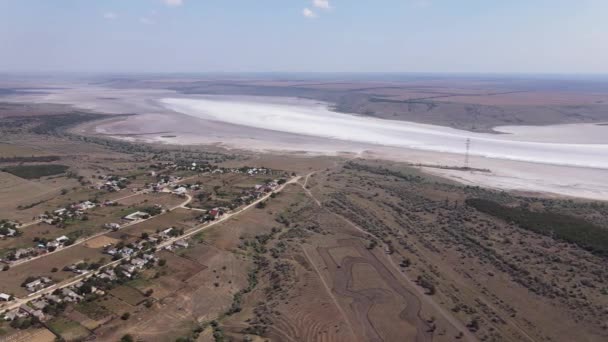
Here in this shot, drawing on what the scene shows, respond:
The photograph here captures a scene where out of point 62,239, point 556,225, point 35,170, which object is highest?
point 35,170

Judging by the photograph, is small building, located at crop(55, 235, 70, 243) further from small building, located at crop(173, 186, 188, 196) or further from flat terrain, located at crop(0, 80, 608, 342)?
small building, located at crop(173, 186, 188, 196)

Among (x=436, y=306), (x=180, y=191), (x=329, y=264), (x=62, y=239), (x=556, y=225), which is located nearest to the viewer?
(x=436, y=306)

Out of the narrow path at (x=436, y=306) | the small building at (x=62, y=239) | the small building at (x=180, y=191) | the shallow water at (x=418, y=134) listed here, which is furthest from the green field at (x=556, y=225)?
the small building at (x=62, y=239)

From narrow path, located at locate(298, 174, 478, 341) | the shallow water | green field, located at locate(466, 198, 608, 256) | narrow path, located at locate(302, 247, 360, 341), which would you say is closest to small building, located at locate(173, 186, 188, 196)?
narrow path, located at locate(302, 247, 360, 341)

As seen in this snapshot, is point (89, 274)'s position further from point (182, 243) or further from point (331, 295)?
point (331, 295)

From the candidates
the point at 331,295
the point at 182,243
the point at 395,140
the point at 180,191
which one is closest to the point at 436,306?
the point at 331,295

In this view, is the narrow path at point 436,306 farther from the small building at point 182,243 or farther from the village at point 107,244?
the village at point 107,244
